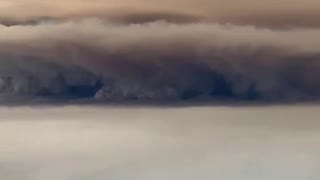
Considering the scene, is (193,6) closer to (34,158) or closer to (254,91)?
(254,91)

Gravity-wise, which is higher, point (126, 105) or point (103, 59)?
point (103, 59)

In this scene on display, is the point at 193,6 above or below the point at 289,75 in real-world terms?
above

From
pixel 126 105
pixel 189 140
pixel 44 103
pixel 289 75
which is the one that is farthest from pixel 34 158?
pixel 289 75

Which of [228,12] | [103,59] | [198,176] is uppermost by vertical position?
[228,12]

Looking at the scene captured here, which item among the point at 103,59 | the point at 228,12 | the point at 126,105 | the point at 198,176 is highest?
the point at 228,12

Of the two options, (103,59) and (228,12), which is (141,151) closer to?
(103,59)

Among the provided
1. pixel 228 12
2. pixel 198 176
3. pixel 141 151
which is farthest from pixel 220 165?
pixel 228 12
